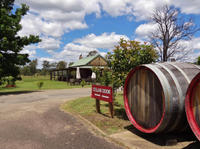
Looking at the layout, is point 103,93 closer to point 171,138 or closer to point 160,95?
point 160,95

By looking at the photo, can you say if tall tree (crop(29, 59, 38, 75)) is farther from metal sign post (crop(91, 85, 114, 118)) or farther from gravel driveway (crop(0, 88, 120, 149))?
metal sign post (crop(91, 85, 114, 118))

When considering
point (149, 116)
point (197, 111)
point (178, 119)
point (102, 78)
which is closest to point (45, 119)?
point (102, 78)

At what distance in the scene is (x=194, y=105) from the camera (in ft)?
10.8

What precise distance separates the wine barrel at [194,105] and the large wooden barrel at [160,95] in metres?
0.34

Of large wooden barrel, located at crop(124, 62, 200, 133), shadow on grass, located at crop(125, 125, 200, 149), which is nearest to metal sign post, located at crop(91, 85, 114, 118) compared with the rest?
large wooden barrel, located at crop(124, 62, 200, 133)

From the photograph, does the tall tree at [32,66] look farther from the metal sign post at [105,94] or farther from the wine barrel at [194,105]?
the wine barrel at [194,105]

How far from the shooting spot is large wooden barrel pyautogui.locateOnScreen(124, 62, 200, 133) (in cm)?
366

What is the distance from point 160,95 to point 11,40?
1462 centimetres

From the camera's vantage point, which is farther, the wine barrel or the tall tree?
the tall tree

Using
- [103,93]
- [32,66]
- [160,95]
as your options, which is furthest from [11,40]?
[32,66]

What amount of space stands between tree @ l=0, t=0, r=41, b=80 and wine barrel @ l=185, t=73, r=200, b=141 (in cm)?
1349

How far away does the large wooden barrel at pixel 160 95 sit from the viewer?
144 inches

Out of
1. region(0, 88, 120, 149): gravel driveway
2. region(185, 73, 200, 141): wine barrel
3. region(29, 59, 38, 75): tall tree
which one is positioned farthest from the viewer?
region(29, 59, 38, 75): tall tree

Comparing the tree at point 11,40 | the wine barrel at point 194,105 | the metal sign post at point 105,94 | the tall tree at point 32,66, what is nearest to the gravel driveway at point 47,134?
the metal sign post at point 105,94
